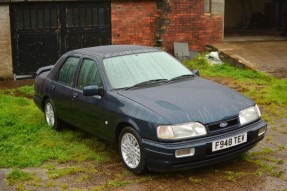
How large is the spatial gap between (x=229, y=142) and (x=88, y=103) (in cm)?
210

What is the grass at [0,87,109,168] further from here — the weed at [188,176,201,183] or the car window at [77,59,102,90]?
the weed at [188,176,201,183]

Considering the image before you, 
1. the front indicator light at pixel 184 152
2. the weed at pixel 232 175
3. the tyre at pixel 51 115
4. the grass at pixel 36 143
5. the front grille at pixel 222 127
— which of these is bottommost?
the grass at pixel 36 143

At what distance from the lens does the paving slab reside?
1202 centimetres

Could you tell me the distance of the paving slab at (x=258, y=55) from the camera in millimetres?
12020

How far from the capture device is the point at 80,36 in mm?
13016

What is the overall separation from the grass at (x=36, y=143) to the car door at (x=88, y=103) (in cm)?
35

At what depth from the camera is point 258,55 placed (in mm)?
13195

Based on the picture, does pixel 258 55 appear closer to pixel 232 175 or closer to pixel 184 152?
pixel 232 175

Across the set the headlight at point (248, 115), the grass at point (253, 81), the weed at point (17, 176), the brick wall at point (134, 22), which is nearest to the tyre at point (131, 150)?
the weed at point (17, 176)

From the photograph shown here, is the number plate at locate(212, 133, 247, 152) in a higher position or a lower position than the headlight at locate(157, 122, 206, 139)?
lower

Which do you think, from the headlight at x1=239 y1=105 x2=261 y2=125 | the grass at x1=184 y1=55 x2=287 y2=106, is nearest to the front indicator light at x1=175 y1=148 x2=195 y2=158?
the headlight at x1=239 y1=105 x2=261 y2=125

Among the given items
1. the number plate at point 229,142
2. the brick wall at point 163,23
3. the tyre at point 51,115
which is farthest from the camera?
the brick wall at point 163,23

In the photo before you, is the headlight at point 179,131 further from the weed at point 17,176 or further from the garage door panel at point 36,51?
the garage door panel at point 36,51

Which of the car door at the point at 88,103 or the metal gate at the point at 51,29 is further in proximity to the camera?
the metal gate at the point at 51,29
